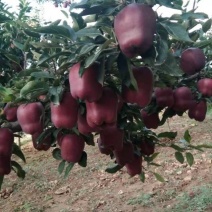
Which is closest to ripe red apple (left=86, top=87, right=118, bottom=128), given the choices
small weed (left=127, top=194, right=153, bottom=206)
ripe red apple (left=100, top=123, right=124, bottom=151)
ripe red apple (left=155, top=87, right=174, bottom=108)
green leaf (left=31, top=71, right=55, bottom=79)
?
green leaf (left=31, top=71, right=55, bottom=79)

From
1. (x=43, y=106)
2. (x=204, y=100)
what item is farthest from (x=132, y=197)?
(x=43, y=106)

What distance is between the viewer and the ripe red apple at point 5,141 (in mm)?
1094

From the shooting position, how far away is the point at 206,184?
3.22 metres

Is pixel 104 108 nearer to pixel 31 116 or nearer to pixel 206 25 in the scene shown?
pixel 31 116

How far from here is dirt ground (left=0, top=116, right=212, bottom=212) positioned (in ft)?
9.97

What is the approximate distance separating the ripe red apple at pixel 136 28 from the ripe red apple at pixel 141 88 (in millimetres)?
141

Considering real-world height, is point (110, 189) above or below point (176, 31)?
below

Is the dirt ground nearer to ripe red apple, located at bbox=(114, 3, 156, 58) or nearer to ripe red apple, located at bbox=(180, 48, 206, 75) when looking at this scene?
ripe red apple, located at bbox=(180, 48, 206, 75)

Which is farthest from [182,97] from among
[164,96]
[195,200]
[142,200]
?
[142,200]

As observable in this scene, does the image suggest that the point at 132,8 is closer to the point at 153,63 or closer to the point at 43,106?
the point at 153,63

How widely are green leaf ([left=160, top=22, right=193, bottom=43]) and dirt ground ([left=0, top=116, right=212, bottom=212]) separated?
2.32m

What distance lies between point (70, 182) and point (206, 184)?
145cm

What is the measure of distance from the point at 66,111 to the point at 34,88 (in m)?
0.10

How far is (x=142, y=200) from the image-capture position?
3.09 m
